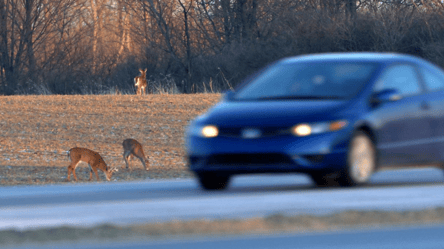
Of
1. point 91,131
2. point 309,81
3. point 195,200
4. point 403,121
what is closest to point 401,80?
point 403,121

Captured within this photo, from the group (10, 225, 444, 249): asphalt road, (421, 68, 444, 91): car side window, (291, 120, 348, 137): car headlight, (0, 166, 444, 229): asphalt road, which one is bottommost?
(0, 166, 444, 229): asphalt road

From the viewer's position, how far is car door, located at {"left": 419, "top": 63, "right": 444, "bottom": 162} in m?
11.7

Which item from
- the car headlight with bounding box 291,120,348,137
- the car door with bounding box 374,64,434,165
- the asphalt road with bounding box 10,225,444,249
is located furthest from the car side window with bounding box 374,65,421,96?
the asphalt road with bounding box 10,225,444,249

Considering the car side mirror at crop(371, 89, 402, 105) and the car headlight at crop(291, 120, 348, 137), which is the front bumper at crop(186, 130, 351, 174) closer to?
the car headlight at crop(291, 120, 348, 137)

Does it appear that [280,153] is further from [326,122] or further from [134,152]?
[134,152]

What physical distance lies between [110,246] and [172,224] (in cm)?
98

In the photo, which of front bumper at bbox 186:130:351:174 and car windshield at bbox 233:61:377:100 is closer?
front bumper at bbox 186:130:351:174

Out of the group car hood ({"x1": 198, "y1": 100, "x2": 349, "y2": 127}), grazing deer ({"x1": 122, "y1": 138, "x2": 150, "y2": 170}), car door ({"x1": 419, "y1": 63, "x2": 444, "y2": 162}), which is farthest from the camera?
grazing deer ({"x1": 122, "y1": 138, "x2": 150, "y2": 170})

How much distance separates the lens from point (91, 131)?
98.0 ft

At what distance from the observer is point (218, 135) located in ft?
34.7

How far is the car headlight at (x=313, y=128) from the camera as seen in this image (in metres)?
10.3

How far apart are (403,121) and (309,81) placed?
1082 millimetres

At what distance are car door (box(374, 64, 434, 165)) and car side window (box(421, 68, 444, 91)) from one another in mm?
158

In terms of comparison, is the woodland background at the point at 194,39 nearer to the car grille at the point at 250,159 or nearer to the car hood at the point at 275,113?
the car hood at the point at 275,113
